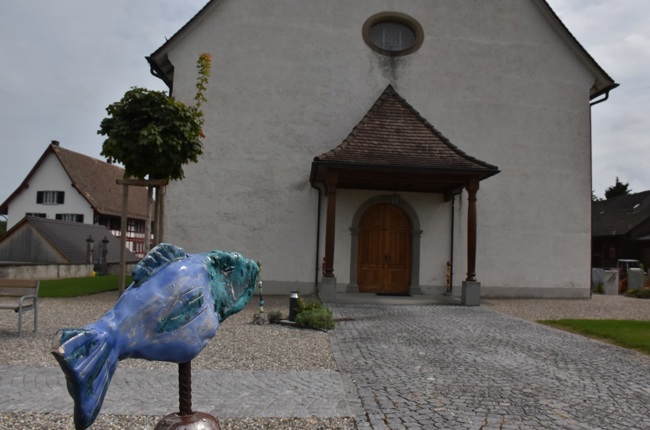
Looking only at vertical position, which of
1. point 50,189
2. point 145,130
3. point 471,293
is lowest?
point 471,293

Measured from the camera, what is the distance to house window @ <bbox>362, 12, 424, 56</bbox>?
15.9 meters

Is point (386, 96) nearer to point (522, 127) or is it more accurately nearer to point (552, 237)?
point (522, 127)

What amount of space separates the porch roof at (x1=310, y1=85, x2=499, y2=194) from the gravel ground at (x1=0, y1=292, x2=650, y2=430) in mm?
3493

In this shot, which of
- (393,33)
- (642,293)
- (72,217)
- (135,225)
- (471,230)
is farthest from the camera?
(135,225)

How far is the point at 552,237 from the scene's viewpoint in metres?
15.8

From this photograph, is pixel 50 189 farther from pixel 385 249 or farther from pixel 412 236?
pixel 412 236

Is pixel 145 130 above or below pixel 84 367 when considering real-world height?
above

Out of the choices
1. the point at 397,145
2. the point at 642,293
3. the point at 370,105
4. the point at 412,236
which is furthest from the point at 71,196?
the point at 642,293

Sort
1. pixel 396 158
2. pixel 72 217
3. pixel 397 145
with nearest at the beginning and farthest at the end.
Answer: pixel 396 158 < pixel 397 145 < pixel 72 217

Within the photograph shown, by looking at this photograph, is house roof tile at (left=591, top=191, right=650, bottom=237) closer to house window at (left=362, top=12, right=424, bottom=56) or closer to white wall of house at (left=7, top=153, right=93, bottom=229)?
house window at (left=362, top=12, right=424, bottom=56)

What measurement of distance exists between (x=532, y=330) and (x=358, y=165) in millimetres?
5367

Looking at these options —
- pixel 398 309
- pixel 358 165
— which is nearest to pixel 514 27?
pixel 358 165

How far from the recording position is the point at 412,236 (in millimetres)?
15445

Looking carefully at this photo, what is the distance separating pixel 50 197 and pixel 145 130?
113 ft
